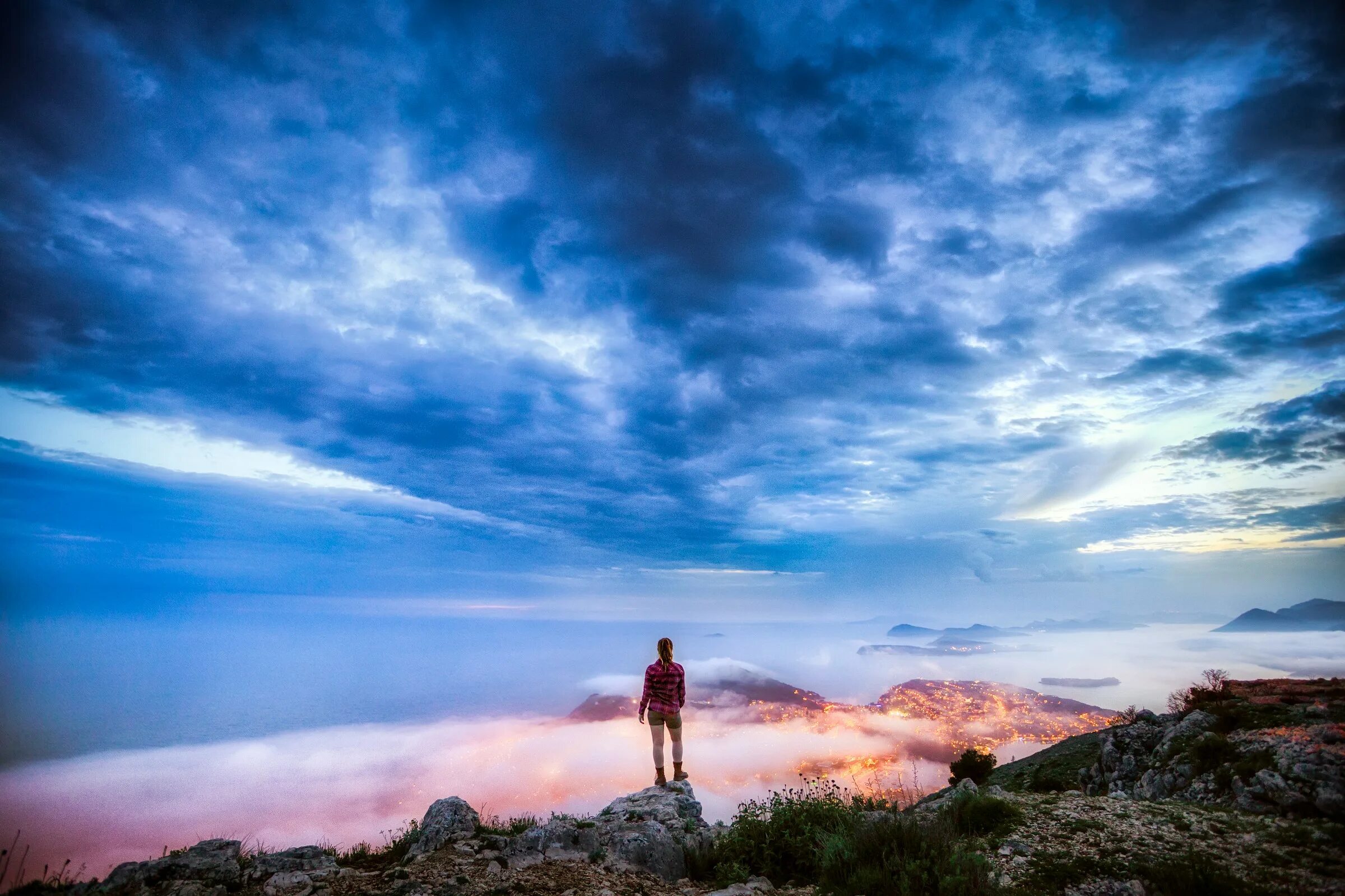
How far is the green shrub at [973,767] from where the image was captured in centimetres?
2877

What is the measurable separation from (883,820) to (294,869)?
31.9ft

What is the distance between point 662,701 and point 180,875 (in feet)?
30.9

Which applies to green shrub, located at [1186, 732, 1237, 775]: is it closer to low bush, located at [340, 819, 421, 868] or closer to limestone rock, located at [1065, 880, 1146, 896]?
limestone rock, located at [1065, 880, 1146, 896]

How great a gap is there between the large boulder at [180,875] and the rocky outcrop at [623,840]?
4259mm

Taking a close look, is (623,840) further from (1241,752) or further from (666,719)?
(1241,752)

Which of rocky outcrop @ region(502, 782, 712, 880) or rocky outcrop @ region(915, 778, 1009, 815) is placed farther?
rocky outcrop @ region(915, 778, 1009, 815)

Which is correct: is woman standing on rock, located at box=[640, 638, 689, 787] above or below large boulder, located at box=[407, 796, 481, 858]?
above

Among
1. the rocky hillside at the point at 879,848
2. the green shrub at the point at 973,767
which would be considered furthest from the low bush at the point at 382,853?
the green shrub at the point at 973,767

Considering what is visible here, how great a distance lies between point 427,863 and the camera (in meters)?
8.59

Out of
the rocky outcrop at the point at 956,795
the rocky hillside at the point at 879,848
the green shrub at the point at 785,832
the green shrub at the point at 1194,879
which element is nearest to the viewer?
the green shrub at the point at 1194,879

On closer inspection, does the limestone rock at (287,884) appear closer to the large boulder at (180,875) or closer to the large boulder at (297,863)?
the large boulder at (297,863)

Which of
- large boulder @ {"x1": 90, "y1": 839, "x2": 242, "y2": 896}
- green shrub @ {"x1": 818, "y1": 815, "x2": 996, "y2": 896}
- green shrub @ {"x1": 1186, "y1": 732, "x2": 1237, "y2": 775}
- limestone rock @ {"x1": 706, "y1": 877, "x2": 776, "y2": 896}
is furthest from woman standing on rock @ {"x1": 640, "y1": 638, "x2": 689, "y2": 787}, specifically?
green shrub @ {"x1": 1186, "y1": 732, "x2": 1237, "y2": 775}

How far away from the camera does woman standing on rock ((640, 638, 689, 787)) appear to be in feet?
45.0

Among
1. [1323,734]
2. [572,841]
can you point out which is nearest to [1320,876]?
[1323,734]
